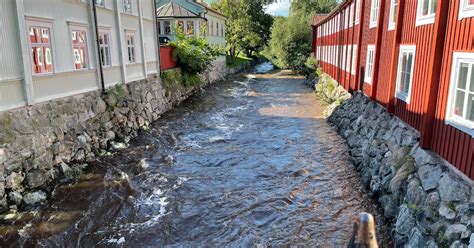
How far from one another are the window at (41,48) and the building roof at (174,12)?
2141 cm

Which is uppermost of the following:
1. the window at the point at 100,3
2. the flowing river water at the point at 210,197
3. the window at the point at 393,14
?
the window at the point at 100,3

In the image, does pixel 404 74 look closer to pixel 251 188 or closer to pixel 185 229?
pixel 251 188

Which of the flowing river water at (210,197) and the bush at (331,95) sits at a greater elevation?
the bush at (331,95)

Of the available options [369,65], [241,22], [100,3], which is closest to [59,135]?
[100,3]

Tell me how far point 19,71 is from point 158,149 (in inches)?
213

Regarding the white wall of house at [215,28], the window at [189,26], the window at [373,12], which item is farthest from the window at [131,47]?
the white wall of house at [215,28]

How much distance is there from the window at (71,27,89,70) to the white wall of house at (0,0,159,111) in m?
0.07

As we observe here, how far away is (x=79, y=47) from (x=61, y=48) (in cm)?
114

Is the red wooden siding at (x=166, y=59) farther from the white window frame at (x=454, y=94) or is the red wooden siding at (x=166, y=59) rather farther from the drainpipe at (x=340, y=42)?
the white window frame at (x=454, y=94)

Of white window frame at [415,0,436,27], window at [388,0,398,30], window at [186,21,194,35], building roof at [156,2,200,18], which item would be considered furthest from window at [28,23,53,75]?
window at [186,21,194,35]

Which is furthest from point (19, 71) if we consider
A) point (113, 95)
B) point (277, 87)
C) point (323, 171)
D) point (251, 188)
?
point (277, 87)

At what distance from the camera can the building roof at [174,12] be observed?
31.2 metres

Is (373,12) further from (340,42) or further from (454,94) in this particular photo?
(454,94)

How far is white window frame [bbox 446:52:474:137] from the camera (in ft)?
20.8
